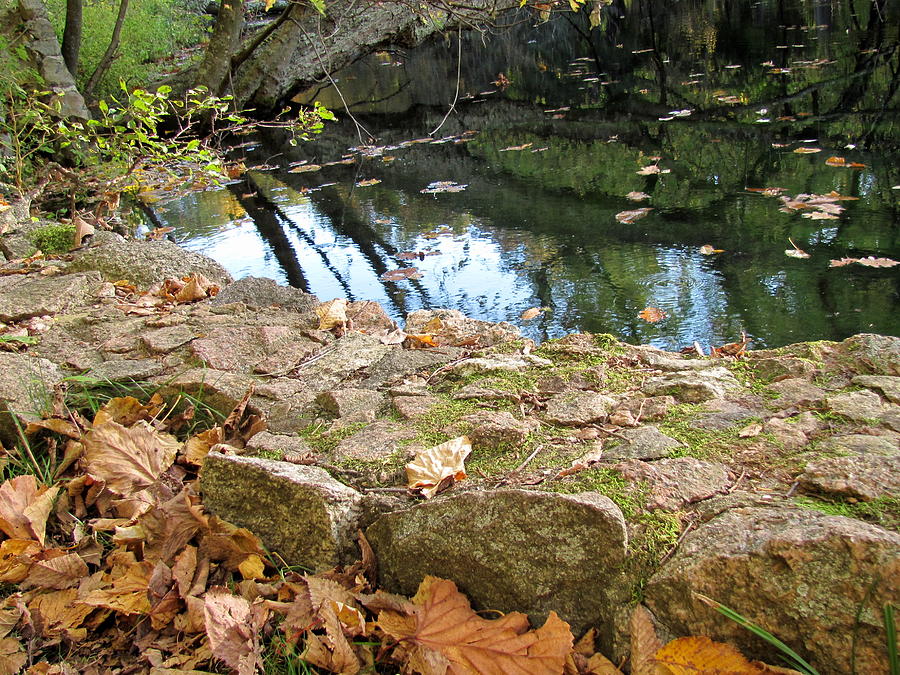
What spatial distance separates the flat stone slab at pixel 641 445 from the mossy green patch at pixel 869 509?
41cm

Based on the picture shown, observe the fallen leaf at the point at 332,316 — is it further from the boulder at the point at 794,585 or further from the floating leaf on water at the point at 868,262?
the floating leaf on water at the point at 868,262

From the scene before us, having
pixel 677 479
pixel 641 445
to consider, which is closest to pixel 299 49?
pixel 641 445

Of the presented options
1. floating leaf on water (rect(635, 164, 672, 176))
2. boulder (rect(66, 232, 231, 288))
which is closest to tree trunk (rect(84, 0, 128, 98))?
boulder (rect(66, 232, 231, 288))

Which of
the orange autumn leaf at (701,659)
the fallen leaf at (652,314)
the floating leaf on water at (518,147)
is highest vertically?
the floating leaf on water at (518,147)

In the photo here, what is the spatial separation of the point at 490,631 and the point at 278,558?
652mm

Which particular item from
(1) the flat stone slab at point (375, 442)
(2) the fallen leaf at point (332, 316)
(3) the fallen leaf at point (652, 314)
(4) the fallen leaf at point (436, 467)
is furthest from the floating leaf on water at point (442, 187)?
(4) the fallen leaf at point (436, 467)

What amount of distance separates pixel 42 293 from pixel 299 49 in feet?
34.7

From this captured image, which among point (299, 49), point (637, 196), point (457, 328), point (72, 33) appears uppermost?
point (72, 33)

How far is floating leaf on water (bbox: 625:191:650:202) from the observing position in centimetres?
576

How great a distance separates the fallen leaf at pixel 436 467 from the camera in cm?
176

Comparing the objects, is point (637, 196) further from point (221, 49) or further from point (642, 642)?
point (221, 49)

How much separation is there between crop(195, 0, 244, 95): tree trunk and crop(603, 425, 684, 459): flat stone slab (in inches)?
376

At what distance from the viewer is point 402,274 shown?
4941 mm

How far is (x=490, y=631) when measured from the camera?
4.74ft
